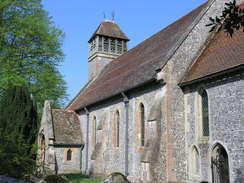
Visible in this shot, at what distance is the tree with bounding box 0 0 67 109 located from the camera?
21.9 m

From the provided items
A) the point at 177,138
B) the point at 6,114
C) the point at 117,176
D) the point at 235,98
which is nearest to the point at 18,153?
the point at 6,114

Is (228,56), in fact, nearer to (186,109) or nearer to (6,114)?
(186,109)

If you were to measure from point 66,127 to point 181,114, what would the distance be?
1296 centimetres

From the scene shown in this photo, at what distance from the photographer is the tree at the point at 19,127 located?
1242 cm

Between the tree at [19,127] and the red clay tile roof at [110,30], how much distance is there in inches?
666

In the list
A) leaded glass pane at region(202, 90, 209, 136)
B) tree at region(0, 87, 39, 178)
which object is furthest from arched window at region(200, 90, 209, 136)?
tree at region(0, 87, 39, 178)

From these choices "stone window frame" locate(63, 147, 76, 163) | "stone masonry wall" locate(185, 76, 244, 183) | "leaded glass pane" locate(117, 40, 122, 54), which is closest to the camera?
"stone masonry wall" locate(185, 76, 244, 183)

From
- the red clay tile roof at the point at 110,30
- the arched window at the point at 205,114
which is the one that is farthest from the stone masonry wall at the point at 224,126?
the red clay tile roof at the point at 110,30

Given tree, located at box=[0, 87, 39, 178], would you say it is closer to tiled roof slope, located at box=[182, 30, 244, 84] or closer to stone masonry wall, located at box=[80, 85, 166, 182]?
stone masonry wall, located at box=[80, 85, 166, 182]

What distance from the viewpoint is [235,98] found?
11484 mm

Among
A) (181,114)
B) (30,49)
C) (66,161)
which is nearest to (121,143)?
(181,114)

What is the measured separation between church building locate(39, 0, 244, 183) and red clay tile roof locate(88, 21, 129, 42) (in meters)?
12.2

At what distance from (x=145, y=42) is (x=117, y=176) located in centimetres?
1722

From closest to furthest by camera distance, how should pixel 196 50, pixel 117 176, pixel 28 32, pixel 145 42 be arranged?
pixel 117 176 < pixel 196 50 < pixel 28 32 < pixel 145 42
